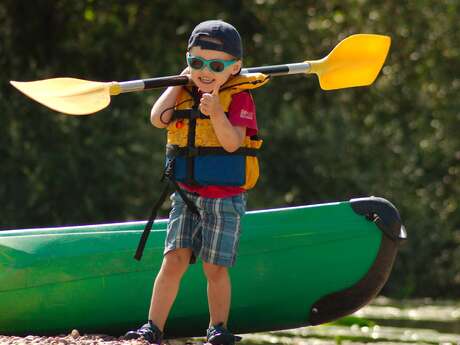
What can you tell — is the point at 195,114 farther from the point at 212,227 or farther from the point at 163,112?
the point at 212,227

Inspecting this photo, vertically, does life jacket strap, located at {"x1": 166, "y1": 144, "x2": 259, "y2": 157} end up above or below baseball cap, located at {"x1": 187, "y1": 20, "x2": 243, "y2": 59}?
below

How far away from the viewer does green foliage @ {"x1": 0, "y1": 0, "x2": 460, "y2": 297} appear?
963cm

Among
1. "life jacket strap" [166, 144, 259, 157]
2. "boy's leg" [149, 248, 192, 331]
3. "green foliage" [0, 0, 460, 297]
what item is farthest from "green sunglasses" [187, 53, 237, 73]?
"green foliage" [0, 0, 460, 297]

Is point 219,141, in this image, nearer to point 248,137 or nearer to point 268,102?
point 248,137

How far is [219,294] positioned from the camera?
454 cm

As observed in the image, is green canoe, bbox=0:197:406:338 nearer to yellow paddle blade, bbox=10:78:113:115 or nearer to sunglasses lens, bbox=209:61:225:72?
yellow paddle blade, bbox=10:78:113:115

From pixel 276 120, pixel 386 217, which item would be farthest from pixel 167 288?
pixel 276 120

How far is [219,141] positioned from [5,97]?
5507mm

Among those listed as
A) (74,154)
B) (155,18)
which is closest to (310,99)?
(155,18)

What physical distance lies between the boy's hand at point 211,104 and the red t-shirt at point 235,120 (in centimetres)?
12

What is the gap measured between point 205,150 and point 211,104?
213 millimetres

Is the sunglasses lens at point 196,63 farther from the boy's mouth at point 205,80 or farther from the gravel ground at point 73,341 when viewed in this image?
the gravel ground at point 73,341

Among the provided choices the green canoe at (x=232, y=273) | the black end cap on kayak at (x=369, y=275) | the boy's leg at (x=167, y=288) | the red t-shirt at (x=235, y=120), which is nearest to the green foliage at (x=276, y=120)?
the green canoe at (x=232, y=273)

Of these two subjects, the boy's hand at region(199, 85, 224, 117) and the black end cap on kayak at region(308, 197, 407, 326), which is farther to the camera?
the black end cap on kayak at region(308, 197, 407, 326)
